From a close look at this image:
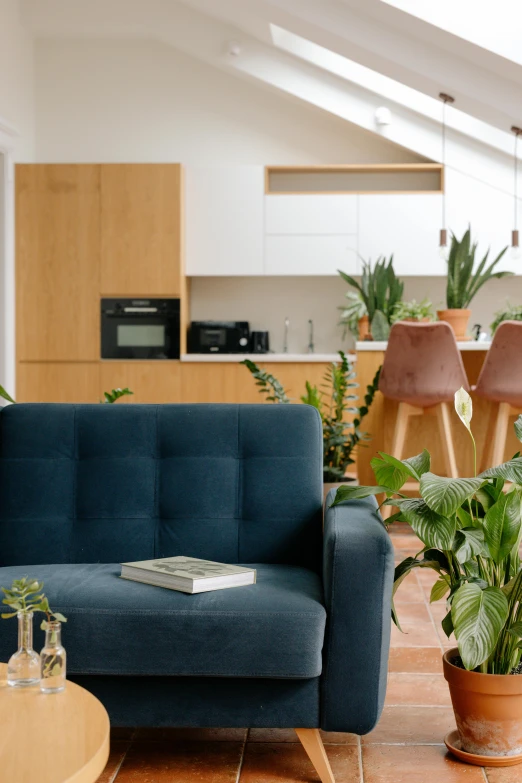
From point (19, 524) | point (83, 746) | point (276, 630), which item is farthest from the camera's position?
point (19, 524)

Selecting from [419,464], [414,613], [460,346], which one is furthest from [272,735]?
[460,346]

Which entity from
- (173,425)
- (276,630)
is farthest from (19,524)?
(276,630)

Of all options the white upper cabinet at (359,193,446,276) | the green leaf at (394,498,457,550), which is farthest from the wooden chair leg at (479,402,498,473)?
the green leaf at (394,498,457,550)

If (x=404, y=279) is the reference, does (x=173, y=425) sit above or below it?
below

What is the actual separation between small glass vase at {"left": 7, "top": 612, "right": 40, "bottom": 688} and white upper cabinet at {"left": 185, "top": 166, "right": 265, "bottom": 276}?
5.51 meters

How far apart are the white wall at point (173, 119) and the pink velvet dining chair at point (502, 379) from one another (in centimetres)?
289

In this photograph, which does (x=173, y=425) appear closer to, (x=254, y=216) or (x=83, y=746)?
(x=83, y=746)

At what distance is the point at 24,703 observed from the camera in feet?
5.30

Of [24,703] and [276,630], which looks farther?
[276,630]

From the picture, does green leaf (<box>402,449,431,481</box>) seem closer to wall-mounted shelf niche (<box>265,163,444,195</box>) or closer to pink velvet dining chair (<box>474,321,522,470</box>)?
pink velvet dining chair (<box>474,321,522,470</box>)

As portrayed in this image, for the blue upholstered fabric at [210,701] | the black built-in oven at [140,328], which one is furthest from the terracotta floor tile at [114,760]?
the black built-in oven at [140,328]

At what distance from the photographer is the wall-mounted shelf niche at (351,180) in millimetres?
7160

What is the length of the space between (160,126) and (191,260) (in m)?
1.12

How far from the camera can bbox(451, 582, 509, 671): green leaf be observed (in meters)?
2.07
